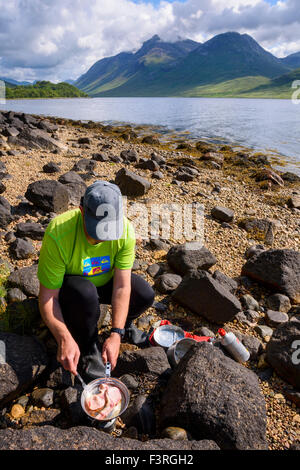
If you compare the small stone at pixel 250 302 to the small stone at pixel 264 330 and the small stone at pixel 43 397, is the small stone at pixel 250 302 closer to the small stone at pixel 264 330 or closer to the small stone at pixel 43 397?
the small stone at pixel 264 330

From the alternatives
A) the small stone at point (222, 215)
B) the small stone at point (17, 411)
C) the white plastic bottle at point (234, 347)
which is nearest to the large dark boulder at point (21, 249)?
the small stone at point (17, 411)

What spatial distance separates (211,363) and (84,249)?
1.63 meters

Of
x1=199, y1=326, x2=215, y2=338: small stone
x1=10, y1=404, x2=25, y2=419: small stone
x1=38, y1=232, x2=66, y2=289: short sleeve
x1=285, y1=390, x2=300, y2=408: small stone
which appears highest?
x1=38, y1=232, x2=66, y2=289: short sleeve

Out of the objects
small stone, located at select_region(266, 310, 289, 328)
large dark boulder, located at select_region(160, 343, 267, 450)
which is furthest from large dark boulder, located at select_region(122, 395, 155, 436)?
small stone, located at select_region(266, 310, 289, 328)

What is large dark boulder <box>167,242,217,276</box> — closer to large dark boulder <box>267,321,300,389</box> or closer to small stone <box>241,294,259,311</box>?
small stone <box>241,294,259,311</box>

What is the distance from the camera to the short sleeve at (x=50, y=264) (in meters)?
2.69

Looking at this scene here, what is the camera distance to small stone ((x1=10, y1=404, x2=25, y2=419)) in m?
2.75

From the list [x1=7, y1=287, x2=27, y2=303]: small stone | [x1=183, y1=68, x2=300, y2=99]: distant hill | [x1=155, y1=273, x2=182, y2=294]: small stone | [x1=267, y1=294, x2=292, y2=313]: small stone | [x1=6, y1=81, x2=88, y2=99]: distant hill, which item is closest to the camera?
[x1=7, y1=287, x2=27, y2=303]: small stone

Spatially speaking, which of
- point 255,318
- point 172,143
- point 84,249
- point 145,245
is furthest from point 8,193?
point 172,143

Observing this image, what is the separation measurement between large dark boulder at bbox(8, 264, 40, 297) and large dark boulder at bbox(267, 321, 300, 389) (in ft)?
10.2

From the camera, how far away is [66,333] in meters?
2.71

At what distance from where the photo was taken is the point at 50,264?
2701mm

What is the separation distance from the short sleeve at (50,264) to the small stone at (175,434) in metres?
1.58

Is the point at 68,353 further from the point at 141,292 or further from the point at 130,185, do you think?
the point at 130,185
